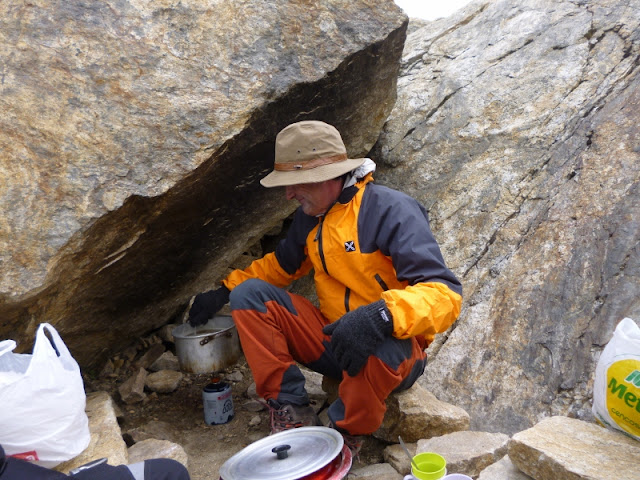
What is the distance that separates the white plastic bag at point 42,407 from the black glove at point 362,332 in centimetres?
128

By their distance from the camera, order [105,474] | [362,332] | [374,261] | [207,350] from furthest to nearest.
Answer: [207,350] < [374,261] < [362,332] < [105,474]

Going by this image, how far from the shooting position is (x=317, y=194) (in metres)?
3.19

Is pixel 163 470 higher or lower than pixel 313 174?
lower

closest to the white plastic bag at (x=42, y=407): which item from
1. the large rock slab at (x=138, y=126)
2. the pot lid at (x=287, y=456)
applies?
the large rock slab at (x=138, y=126)

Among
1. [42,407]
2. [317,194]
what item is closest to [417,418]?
[317,194]

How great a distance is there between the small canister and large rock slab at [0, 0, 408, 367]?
0.84 meters

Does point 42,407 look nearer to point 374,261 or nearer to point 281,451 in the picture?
point 281,451

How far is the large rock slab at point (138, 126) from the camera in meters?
2.90

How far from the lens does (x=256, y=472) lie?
93.7 inches

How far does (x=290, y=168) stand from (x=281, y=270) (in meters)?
0.80

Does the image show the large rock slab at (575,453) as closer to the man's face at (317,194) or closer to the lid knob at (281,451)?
the lid knob at (281,451)

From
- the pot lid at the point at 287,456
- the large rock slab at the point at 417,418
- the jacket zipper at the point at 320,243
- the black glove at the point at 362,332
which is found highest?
the jacket zipper at the point at 320,243

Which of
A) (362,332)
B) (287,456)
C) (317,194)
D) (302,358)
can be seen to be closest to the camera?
(287,456)

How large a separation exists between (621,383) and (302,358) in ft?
5.71
